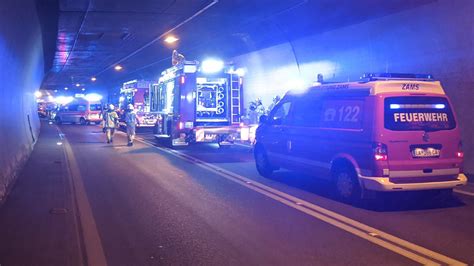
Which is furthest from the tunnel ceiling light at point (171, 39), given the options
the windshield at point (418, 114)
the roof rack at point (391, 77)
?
the windshield at point (418, 114)

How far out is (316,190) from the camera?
32.8 ft

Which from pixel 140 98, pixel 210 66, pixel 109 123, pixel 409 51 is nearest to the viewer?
pixel 409 51

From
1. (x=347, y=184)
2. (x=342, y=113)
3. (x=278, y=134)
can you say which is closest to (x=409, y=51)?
(x=278, y=134)

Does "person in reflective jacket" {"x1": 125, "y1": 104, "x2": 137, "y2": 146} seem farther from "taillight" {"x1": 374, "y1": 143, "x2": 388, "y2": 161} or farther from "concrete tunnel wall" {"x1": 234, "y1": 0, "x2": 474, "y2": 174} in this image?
"taillight" {"x1": 374, "y1": 143, "x2": 388, "y2": 161}

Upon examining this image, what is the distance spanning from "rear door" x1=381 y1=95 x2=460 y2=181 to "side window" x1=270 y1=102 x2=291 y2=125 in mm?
3138

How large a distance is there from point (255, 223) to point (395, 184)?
246cm

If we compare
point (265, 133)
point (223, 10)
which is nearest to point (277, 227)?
point (265, 133)

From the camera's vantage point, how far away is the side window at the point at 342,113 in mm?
8570

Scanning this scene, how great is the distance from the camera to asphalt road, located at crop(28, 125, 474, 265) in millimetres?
5723

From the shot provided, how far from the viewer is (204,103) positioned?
18406 mm

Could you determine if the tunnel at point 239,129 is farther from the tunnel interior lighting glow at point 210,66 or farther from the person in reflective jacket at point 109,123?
the person in reflective jacket at point 109,123

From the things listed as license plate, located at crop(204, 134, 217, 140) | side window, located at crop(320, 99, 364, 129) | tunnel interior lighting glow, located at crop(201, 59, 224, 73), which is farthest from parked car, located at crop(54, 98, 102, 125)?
side window, located at crop(320, 99, 364, 129)

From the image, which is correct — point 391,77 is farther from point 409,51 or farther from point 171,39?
point 171,39

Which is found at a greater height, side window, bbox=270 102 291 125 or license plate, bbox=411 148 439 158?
side window, bbox=270 102 291 125
